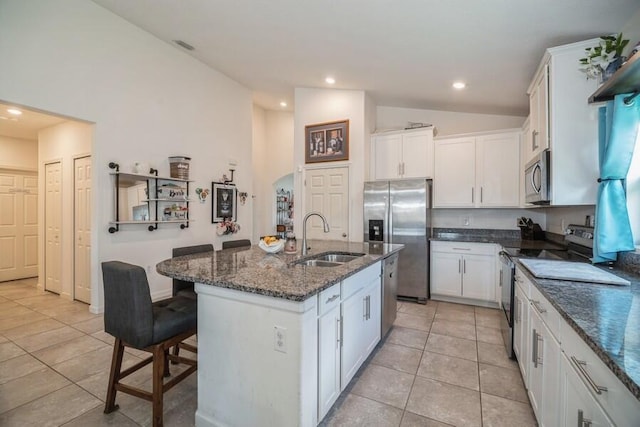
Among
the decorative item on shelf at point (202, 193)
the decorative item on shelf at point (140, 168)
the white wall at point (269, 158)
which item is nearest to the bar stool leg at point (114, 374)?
the decorative item on shelf at point (140, 168)

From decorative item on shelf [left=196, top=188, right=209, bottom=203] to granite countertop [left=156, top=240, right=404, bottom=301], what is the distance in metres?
2.47

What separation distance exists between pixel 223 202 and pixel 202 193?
443 mm

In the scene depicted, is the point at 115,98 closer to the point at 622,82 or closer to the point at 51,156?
the point at 51,156

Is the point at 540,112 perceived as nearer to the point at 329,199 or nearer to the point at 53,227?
the point at 329,199

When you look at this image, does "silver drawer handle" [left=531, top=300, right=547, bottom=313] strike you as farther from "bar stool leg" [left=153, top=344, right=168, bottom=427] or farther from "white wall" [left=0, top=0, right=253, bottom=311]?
"white wall" [left=0, top=0, right=253, bottom=311]

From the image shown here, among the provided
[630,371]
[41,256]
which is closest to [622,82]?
[630,371]

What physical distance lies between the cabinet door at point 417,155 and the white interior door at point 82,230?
4520mm

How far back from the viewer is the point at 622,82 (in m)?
1.58

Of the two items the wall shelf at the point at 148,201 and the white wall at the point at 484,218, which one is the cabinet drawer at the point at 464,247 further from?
the wall shelf at the point at 148,201

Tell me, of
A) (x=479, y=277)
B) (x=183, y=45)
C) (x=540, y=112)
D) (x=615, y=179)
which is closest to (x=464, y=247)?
(x=479, y=277)

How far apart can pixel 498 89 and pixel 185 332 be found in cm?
436

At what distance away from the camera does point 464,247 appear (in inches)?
160

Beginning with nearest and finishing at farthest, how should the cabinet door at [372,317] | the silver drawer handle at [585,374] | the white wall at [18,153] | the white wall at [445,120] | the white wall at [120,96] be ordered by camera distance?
the silver drawer handle at [585,374]
the cabinet door at [372,317]
the white wall at [120,96]
the white wall at [445,120]
the white wall at [18,153]

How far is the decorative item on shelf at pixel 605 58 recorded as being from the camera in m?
1.94
